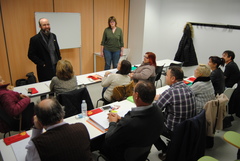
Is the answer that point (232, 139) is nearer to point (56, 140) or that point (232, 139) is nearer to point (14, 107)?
point (56, 140)

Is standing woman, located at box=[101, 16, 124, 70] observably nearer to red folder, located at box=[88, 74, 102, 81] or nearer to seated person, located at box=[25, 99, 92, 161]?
red folder, located at box=[88, 74, 102, 81]

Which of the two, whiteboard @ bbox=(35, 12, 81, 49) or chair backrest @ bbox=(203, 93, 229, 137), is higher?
whiteboard @ bbox=(35, 12, 81, 49)

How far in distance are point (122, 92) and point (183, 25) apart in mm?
4359

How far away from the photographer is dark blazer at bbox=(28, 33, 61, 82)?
385 cm

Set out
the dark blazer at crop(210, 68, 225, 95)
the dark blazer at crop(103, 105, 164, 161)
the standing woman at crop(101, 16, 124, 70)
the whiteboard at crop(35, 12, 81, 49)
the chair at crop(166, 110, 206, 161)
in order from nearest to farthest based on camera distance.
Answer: the dark blazer at crop(103, 105, 164, 161) → the chair at crop(166, 110, 206, 161) → the dark blazer at crop(210, 68, 225, 95) → the whiteboard at crop(35, 12, 81, 49) → the standing woman at crop(101, 16, 124, 70)

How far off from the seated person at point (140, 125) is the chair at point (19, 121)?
1.24 m

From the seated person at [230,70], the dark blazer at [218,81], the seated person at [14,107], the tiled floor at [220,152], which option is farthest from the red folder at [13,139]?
the seated person at [230,70]

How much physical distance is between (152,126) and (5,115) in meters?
1.76

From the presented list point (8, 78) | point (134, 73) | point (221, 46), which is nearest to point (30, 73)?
point (8, 78)

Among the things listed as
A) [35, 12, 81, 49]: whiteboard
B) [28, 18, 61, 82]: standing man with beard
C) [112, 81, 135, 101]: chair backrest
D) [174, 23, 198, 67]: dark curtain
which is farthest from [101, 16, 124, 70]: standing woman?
[112, 81, 135, 101]: chair backrest

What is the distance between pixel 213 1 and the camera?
5539 millimetres

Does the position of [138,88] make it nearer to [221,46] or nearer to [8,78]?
[8,78]

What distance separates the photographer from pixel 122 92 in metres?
2.98

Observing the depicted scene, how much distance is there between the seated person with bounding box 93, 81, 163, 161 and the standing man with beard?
272 centimetres
